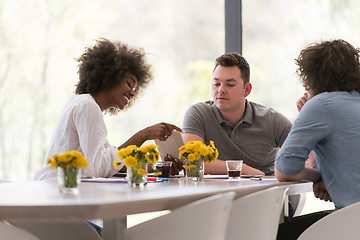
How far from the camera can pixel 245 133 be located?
3.46m

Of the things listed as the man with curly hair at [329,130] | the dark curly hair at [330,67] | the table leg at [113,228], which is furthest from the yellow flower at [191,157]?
the dark curly hair at [330,67]

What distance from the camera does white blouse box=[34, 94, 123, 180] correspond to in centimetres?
249

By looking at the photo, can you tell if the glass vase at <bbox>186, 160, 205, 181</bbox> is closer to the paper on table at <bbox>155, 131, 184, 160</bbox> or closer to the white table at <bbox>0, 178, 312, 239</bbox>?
the paper on table at <bbox>155, 131, 184, 160</bbox>

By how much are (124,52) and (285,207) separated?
1.23m

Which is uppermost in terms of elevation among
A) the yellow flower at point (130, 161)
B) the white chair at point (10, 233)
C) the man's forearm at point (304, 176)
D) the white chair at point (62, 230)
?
the yellow flower at point (130, 161)

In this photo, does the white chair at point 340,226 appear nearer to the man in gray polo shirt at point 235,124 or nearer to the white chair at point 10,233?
the white chair at point 10,233

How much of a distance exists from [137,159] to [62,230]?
1.70 ft

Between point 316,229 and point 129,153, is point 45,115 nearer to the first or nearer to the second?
point 129,153

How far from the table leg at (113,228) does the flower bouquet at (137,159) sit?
15 cm

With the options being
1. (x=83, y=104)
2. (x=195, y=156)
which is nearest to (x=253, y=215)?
(x=195, y=156)

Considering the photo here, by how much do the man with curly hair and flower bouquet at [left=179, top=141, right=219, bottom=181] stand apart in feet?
1.09

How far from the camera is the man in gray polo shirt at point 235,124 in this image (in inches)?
134

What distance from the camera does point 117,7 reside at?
17.3ft

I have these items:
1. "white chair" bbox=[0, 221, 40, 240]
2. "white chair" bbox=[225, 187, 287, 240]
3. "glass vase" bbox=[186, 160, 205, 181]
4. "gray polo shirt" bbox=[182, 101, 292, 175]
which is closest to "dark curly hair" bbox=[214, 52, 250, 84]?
"gray polo shirt" bbox=[182, 101, 292, 175]
